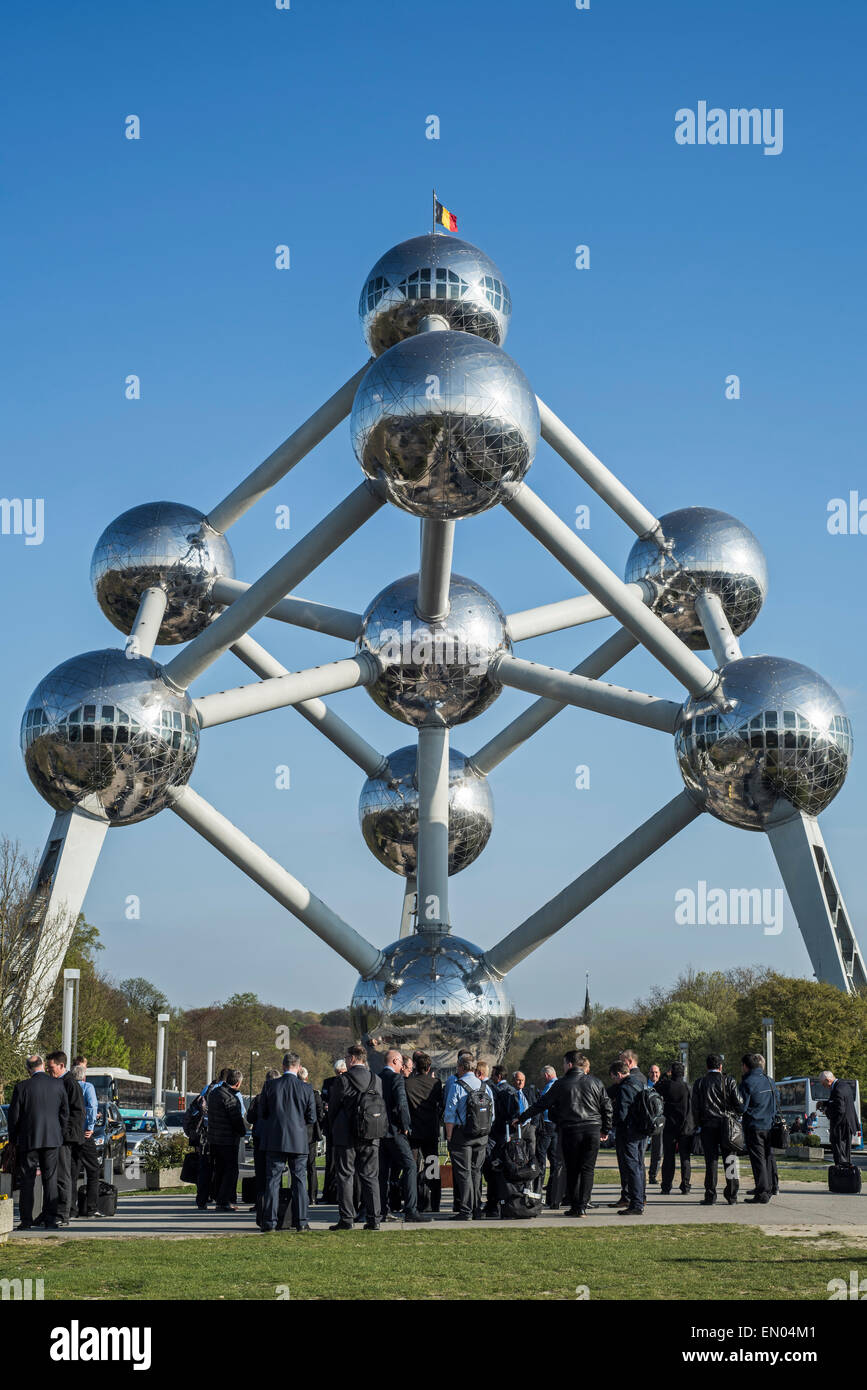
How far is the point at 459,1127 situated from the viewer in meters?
14.1

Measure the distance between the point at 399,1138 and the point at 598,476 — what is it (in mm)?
12205

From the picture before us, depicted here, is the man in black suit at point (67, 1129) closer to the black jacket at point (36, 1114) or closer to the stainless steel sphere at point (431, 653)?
the black jacket at point (36, 1114)

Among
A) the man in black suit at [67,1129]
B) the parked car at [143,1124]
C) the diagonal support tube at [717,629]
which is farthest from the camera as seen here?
the parked car at [143,1124]

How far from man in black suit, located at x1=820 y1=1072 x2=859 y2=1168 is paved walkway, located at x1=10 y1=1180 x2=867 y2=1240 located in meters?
2.03

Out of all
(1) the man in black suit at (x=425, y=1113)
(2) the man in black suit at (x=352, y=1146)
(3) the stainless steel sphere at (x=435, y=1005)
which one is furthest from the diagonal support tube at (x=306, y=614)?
(2) the man in black suit at (x=352, y=1146)

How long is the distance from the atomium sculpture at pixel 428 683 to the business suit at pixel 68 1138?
572 centimetres

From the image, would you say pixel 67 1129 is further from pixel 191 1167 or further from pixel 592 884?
pixel 592 884

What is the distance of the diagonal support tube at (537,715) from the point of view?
77.4 ft

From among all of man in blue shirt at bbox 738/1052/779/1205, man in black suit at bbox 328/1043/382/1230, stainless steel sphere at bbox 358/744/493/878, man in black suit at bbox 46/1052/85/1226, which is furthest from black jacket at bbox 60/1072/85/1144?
stainless steel sphere at bbox 358/744/493/878

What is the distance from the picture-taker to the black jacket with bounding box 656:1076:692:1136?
17.0 metres

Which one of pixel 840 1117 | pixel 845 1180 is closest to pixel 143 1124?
pixel 840 1117
